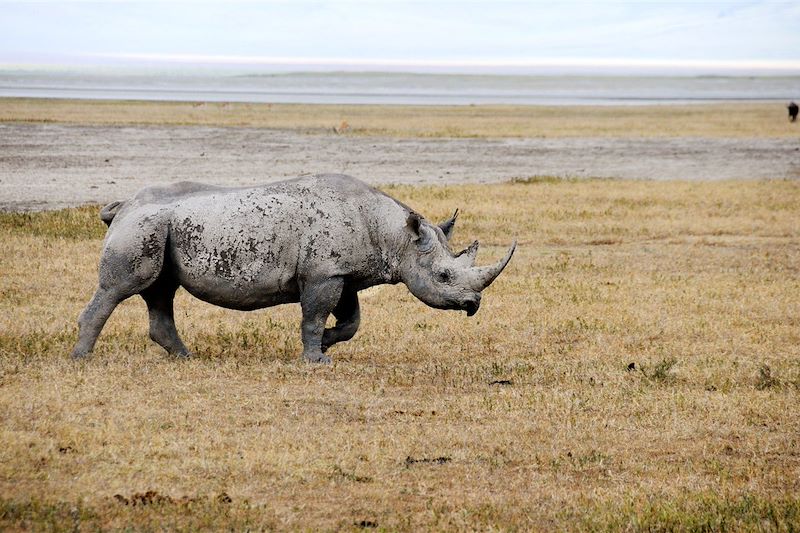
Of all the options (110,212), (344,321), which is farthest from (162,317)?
(344,321)

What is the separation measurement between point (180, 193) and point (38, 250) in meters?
6.70

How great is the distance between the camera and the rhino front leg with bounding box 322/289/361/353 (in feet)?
36.8

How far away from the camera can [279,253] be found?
10648 mm

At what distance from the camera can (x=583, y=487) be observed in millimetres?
7457

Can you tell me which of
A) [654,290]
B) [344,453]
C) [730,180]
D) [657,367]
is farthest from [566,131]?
[344,453]

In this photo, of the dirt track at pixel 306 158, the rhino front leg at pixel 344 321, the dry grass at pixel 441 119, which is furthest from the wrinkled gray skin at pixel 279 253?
the dry grass at pixel 441 119

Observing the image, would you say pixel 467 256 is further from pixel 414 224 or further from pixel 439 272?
pixel 414 224

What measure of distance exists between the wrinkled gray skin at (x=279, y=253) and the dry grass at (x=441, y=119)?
3599 centimetres

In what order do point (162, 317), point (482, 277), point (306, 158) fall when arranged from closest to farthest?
point (482, 277)
point (162, 317)
point (306, 158)

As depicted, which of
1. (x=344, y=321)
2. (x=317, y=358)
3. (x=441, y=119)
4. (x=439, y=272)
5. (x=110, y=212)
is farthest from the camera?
(x=441, y=119)

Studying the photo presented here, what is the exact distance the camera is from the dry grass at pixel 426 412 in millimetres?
7004

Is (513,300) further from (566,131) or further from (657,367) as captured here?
(566,131)

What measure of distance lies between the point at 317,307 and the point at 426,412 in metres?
1.96

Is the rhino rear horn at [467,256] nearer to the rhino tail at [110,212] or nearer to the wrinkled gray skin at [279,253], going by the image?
the wrinkled gray skin at [279,253]
